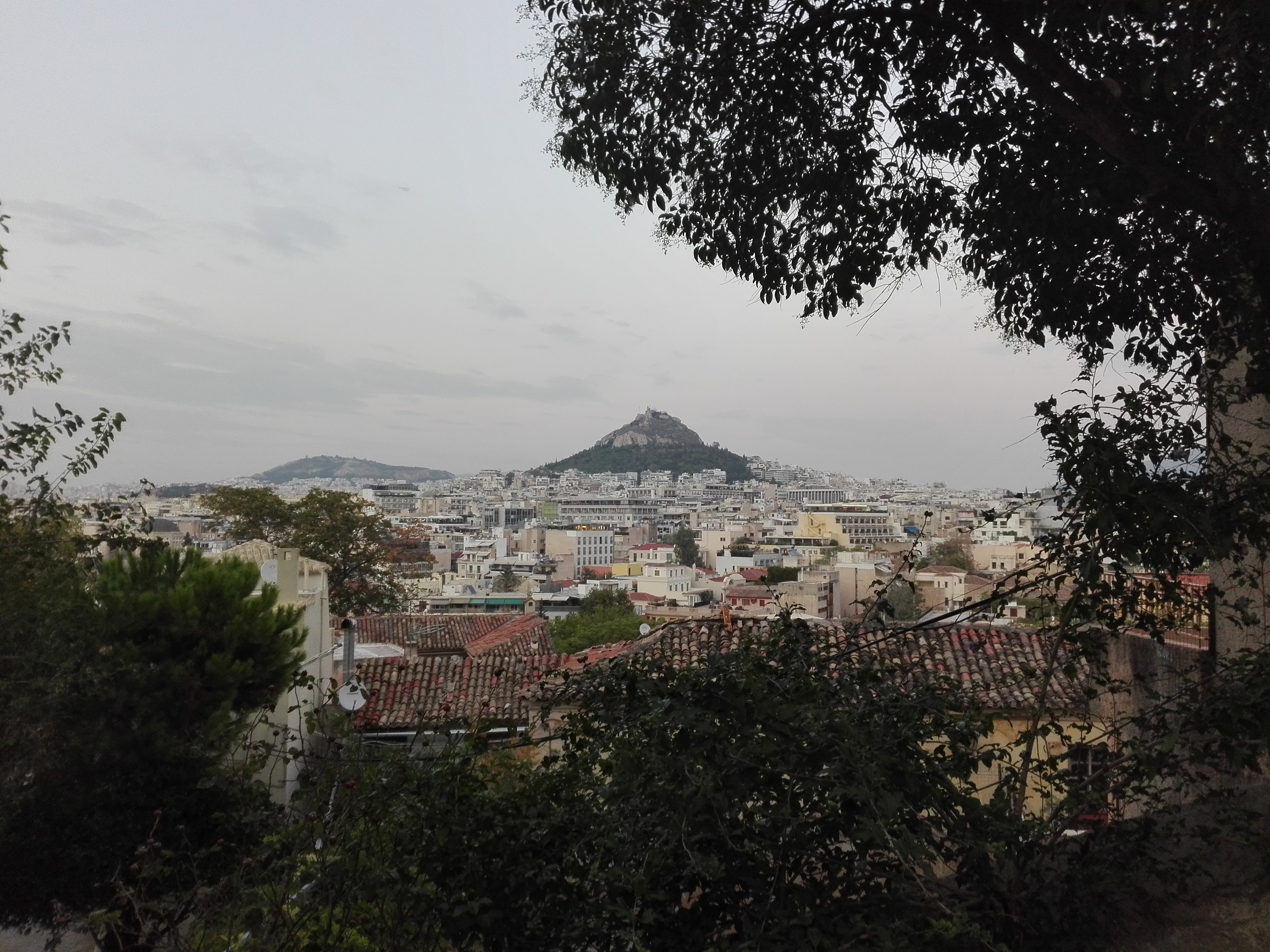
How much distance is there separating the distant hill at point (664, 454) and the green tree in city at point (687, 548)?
76104 millimetres

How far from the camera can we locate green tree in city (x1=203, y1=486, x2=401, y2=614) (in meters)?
22.2

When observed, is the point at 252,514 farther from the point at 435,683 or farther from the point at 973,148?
the point at 973,148

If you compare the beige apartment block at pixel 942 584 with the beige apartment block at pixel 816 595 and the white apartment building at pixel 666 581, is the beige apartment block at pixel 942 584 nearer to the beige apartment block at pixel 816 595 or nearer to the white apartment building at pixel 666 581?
the beige apartment block at pixel 816 595

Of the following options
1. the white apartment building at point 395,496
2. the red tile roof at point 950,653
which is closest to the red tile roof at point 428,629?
the red tile roof at point 950,653

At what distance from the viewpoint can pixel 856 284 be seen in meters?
4.32

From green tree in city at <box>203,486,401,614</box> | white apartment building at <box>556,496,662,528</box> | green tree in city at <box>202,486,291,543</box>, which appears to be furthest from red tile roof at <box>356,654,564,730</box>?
white apartment building at <box>556,496,662,528</box>

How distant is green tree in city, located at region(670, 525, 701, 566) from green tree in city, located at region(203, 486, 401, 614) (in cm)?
5198

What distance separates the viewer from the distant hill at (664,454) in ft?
622

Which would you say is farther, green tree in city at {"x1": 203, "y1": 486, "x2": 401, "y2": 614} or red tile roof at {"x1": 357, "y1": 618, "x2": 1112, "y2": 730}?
green tree in city at {"x1": 203, "y1": 486, "x2": 401, "y2": 614}

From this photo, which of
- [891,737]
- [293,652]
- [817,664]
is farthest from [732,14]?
[293,652]

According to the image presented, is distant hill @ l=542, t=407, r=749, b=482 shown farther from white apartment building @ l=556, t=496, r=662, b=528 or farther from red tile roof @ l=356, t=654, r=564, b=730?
red tile roof @ l=356, t=654, r=564, b=730

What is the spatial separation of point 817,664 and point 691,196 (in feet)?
7.05

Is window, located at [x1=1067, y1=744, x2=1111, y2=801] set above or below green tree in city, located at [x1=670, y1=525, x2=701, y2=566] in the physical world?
above

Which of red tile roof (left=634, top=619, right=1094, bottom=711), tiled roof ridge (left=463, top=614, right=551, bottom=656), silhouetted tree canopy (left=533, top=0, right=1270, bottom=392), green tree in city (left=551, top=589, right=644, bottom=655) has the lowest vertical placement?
green tree in city (left=551, top=589, right=644, bottom=655)
